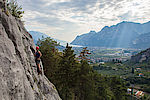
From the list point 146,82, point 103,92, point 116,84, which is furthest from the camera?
point 146,82

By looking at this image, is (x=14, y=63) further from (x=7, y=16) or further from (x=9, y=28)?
(x=7, y=16)

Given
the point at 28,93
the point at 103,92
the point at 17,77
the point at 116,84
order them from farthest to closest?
the point at 116,84
the point at 103,92
the point at 28,93
the point at 17,77

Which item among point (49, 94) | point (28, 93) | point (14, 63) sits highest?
point (14, 63)

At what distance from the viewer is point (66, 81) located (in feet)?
111

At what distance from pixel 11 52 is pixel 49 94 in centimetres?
1002

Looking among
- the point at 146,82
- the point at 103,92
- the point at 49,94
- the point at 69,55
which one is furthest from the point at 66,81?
the point at 146,82

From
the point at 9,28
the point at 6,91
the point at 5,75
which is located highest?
the point at 9,28

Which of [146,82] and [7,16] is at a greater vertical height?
[7,16]

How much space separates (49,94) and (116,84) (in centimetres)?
4593

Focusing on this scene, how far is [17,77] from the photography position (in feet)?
33.9

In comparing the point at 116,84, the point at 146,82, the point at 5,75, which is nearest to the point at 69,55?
the point at 5,75

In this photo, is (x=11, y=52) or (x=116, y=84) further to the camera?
(x=116, y=84)

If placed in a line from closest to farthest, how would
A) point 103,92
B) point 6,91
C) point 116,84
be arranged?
point 6,91
point 103,92
point 116,84

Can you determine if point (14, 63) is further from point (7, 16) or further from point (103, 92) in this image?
point (103, 92)
